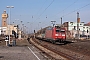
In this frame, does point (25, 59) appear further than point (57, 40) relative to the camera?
No

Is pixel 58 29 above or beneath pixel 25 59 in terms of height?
above

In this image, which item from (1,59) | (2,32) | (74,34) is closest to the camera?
(1,59)

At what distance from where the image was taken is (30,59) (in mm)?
18641

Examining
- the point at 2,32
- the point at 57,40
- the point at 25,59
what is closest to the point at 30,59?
the point at 25,59

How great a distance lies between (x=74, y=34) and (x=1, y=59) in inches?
4127

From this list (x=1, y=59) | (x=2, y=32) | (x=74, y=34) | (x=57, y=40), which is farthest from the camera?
(x=2, y=32)

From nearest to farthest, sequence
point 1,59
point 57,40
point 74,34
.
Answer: point 1,59 < point 57,40 < point 74,34

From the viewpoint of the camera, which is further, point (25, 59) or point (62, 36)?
point (62, 36)

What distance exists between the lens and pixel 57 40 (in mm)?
49594

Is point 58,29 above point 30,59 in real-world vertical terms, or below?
above

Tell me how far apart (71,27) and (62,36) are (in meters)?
89.1

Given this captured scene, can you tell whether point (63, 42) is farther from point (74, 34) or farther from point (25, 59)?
point (74, 34)

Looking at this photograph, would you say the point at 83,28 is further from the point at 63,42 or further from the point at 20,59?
the point at 20,59

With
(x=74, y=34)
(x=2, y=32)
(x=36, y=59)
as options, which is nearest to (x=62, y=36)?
(x=36, y=59)
